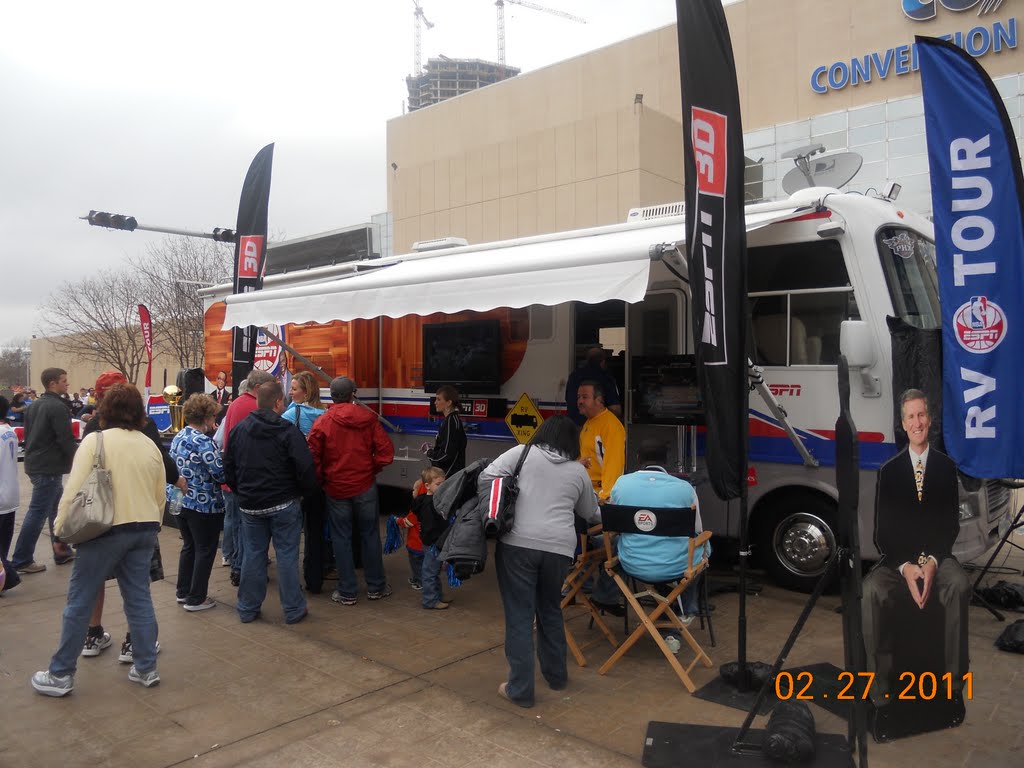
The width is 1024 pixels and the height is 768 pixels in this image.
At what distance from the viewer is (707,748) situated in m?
3.70

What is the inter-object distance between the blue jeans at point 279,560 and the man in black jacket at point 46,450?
83.5 inches

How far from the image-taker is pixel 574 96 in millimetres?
24672

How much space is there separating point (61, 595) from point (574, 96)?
21.8 m

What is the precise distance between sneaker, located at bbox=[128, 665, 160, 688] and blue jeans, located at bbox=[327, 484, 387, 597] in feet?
5.56

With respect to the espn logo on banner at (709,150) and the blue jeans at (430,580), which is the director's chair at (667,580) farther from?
the espn logo on banner at (709,150)

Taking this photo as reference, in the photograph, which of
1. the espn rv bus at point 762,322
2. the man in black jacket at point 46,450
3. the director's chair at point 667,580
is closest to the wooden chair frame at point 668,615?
the director's chair at point 667,580

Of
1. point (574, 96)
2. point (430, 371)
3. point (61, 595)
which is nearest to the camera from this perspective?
point (61, 595)

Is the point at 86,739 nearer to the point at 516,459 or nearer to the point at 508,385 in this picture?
the point at 516,459

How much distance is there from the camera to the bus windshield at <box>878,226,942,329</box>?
5.55 m

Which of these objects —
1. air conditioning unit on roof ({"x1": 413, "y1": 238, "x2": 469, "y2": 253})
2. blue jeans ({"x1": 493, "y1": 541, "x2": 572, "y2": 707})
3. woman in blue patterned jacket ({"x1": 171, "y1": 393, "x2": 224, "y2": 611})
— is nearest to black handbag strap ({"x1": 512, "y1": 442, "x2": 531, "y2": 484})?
blue jeans ({"x1": 493, "y1": 541, "x2": 572, "y2": 707})

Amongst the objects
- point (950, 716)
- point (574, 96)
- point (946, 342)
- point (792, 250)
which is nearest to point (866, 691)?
point (950, 716)

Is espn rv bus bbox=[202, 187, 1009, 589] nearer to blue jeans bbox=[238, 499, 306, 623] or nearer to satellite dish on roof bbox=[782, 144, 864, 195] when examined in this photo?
satellite dish on roof bbox=[782, 144, 864, 195]

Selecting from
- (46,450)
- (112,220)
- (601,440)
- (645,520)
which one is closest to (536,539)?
(645,520)

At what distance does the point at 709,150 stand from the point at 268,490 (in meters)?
3.51
